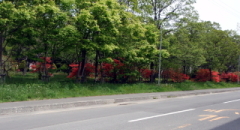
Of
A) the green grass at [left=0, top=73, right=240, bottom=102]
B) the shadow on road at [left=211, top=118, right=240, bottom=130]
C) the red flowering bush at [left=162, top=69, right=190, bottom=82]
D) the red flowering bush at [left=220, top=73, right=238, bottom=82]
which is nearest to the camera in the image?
the shadow on road at [left=211, top=118, right=240, bottom=130]

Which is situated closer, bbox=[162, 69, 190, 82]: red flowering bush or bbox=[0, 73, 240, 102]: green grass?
bbox=[0, 73, 240, 102]: green grass

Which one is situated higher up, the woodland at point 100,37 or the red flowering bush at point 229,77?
the woodland at point 100,37

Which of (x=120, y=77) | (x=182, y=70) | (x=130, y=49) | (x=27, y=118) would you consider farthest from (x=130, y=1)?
(x=27, y=118)

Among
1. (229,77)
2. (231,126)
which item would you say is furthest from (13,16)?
(229,77)

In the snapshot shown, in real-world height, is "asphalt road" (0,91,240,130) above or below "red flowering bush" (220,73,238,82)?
below

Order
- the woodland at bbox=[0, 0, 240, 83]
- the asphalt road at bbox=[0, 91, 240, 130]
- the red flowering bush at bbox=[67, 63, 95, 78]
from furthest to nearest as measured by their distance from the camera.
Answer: the red flowering bush at bbox=[67, 63, 95, 78], the woodland at bbox=[0, 0, 240, 83], the asphalt road at bbox=[0, 91, 240, 130]

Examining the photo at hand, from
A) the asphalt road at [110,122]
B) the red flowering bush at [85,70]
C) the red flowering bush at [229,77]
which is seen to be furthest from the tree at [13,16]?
the red flowering bush at [229,77]

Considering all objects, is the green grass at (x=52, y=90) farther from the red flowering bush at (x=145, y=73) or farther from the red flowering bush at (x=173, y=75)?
the red flowering bush at (x=173, y=75)

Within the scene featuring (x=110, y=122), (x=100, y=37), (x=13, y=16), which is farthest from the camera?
(x=100, y=37)

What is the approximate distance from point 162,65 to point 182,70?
5690 millimetres

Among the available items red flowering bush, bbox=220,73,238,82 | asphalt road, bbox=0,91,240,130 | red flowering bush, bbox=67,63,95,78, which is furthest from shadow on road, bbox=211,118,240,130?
red flowering bush, bbox=220,73,238,82

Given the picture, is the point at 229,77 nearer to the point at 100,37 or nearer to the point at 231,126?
the point at 100,37

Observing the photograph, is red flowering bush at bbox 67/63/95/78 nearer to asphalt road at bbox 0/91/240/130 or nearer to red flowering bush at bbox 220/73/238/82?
asphalt road at bbox 0/91/240/130

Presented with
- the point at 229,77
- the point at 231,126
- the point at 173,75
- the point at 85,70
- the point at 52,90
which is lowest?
the point at 231,126
